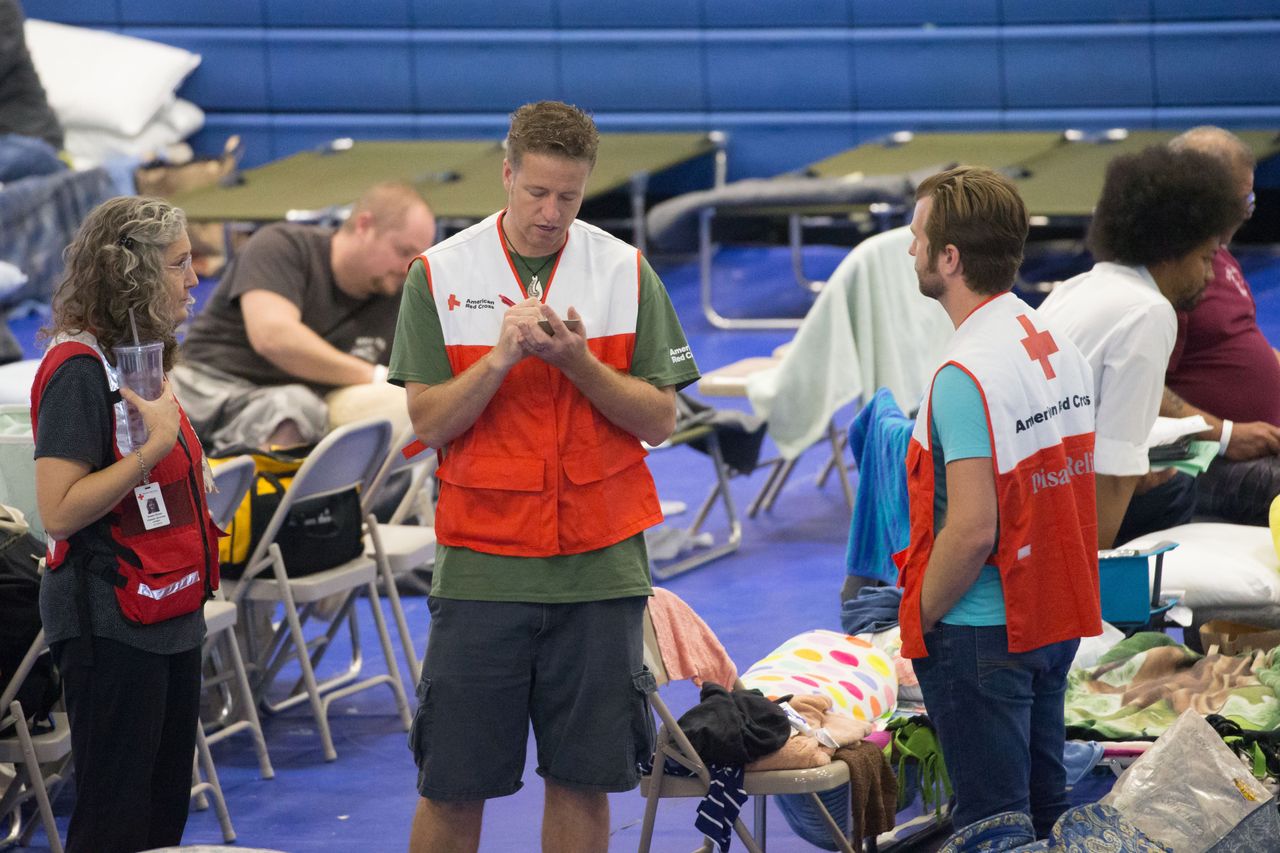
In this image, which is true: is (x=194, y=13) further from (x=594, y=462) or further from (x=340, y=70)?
(x=594, y=462)

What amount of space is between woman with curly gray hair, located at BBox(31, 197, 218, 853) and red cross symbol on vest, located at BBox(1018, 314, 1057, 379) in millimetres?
1324

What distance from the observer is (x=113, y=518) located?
8.94ft

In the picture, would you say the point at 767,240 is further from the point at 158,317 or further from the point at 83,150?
the point at 158,317

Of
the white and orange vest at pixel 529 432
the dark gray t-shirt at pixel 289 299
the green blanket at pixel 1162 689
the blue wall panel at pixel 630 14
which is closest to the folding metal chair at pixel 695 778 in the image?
the white and orange vest at pixel 529 432

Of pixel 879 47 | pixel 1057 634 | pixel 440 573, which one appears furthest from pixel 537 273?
pixel 879 47

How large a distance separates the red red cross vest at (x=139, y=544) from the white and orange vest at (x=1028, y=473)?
45.2 inches

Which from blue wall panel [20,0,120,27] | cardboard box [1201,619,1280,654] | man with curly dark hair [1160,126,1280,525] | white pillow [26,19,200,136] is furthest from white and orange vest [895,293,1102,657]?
blue wall panel [20,0,120,27]

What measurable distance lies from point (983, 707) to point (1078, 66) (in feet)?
25.1

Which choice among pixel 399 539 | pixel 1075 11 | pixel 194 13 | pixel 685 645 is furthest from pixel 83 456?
pixel 194 13

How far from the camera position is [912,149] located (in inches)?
364

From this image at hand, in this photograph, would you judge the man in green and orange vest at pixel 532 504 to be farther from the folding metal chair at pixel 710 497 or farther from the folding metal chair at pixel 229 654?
the folding metal chair at pixel 710 497

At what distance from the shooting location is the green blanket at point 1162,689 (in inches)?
130

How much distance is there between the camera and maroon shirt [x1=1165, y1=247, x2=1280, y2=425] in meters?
4.17

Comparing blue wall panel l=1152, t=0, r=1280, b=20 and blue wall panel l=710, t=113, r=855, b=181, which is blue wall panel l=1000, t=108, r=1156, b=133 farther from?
blue wall panel l=710, t=113, r=855, b=181
